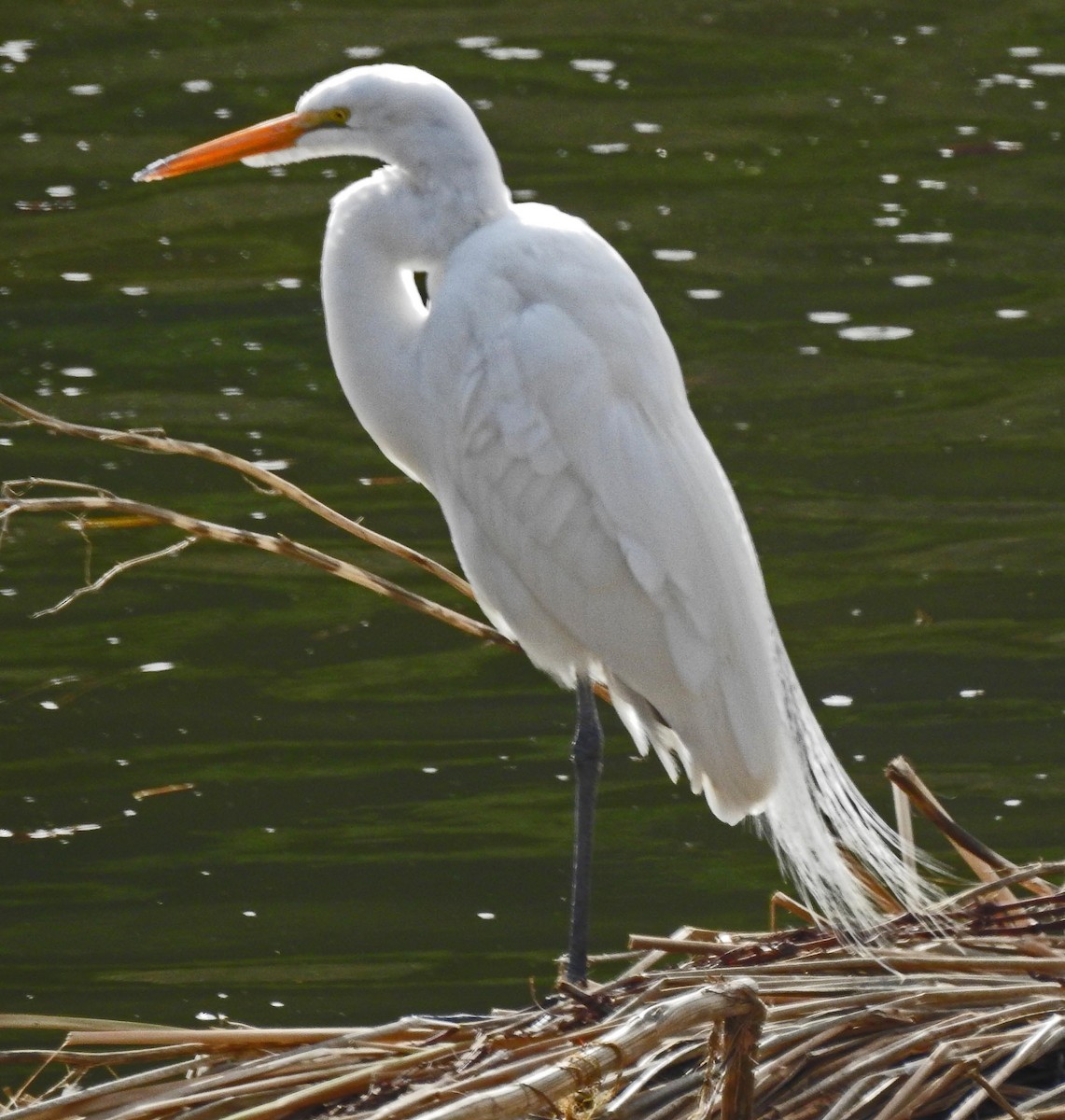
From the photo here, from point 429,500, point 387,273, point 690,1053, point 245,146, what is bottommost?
point 429,500

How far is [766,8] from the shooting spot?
10.2 m

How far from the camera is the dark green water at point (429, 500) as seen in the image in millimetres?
4297

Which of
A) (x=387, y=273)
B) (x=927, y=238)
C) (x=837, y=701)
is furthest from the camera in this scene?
(x=927, y=238)

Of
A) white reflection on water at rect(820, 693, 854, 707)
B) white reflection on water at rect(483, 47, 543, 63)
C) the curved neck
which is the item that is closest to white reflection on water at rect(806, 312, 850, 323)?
white reflection on water at rect(820, 693, 854, 707)

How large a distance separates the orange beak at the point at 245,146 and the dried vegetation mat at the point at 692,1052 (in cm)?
122

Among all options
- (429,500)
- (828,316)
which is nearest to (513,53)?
(828,316)

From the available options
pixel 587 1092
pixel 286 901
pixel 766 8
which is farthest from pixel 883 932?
pixel 766 8

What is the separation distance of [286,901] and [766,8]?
6868mm

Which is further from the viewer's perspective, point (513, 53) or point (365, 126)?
point (513, 53)

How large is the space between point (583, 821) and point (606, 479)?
0.56 metres

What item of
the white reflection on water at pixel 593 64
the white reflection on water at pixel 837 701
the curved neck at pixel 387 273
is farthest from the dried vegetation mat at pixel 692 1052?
the white reflection on water at pixel 593 64

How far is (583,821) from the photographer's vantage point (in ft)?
10.6

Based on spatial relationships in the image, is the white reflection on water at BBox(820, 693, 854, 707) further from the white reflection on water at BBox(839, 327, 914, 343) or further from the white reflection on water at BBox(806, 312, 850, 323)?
the white reflection on water at BBox(806, 312, 850, 323)

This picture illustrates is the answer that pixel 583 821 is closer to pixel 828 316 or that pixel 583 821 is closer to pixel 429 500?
pixel 429 500
